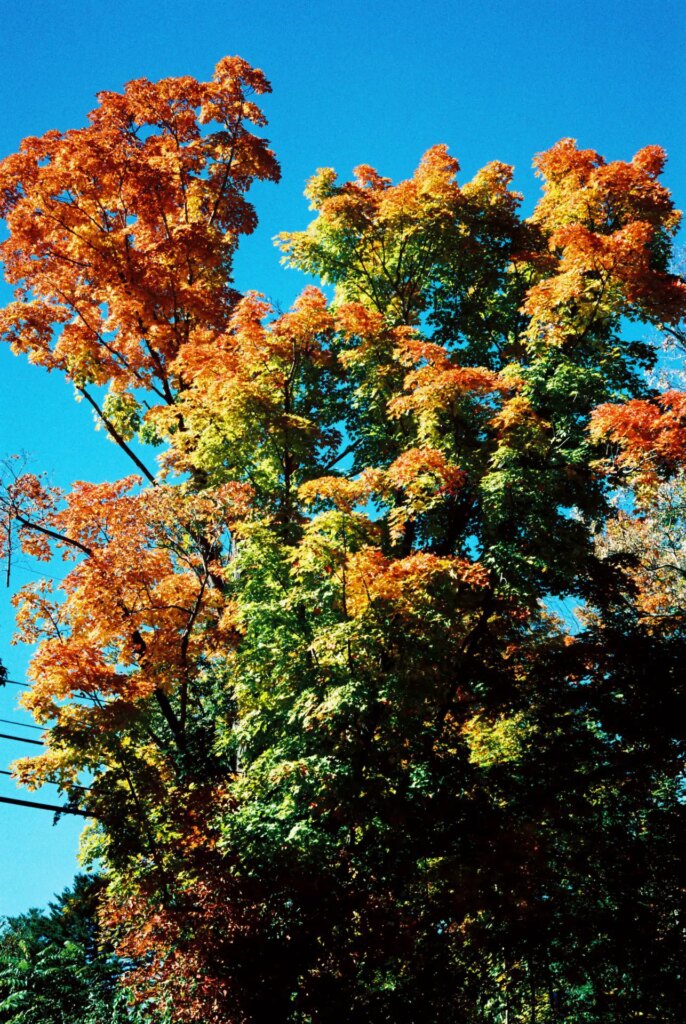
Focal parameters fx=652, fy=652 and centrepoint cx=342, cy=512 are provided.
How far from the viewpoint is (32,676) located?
8.84 m

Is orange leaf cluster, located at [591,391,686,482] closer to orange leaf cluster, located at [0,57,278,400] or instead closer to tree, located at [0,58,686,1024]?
tree, located at [0,58,686,1024]

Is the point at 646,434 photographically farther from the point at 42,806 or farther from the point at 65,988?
the point at 65,988

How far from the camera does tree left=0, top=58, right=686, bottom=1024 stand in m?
7.08

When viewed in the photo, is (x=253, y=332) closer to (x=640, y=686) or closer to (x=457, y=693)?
(x=457, y=693)

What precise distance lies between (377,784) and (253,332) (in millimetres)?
6812

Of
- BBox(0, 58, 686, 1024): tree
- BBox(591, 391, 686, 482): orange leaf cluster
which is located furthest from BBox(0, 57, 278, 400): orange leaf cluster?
BBox(591, 391, 686, 482): orange leaf cluster

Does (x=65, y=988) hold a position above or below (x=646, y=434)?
below

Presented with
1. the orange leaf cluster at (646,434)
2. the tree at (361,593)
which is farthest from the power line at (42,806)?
the orange leaf cluster at (646,434)

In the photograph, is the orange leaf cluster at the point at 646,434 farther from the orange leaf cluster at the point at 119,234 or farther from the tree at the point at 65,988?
the tree at the point at 65,988

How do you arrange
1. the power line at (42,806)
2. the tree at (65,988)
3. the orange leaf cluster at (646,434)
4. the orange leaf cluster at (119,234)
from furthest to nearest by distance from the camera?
the orange leaf cluster at (119,234) → the tree at (65,988) → the orange leaf cluster at (646,434) → the power line at (42,806)

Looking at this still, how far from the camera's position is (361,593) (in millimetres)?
7223

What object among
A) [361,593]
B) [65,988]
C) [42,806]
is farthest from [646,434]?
[65,988]

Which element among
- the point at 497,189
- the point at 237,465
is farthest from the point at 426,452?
the point at 497,189

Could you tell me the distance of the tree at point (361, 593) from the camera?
708cm
